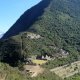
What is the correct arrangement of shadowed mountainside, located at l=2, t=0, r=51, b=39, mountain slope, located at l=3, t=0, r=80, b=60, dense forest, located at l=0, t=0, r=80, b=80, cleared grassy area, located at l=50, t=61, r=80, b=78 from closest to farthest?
dense forest, located at l=0, t=0, r=80, b=80 < cleared grassy area, located at l=50, t=61, r=80, b=78 < mountain slope, located at l=3, t=0, r=80, b=60 < shadowed mountainside, located at l=2, t=0, r=51, b=39

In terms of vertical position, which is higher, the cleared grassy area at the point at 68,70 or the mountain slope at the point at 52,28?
the cleared grassy area at the point at 68,70

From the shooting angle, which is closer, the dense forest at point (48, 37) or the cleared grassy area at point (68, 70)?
the dense forest at point (48, 37)

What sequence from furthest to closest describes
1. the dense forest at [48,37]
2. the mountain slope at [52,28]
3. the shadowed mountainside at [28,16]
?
the shadowed mountainside at [28,16] < the mountain slope at [52,28] < the dense forest at [48,37]

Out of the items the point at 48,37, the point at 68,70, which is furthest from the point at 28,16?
the point at 68,70

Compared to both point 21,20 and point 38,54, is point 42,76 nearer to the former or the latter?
point 38,54

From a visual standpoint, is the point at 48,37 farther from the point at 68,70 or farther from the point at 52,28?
the point at 68,70

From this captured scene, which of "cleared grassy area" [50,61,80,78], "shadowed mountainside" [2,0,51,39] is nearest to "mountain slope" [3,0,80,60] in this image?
"shadowed mountainside" [2,0,51,39]

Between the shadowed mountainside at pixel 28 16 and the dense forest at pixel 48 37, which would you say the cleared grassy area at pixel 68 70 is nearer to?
the dense forest at pixel 48 37

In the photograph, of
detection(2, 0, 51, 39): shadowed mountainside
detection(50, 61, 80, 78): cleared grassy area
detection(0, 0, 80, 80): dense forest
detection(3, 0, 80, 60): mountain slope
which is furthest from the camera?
detection(2, 0, 51, 39): shadowed mountainside

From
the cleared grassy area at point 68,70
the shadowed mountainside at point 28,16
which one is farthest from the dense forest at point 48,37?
the cleared grassy area at point 68,70

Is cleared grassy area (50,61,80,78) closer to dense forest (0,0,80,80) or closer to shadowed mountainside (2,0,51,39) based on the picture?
dense forest (0,0,80,80)

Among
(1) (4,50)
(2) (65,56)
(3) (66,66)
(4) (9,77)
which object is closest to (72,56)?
(2) (65,56)
